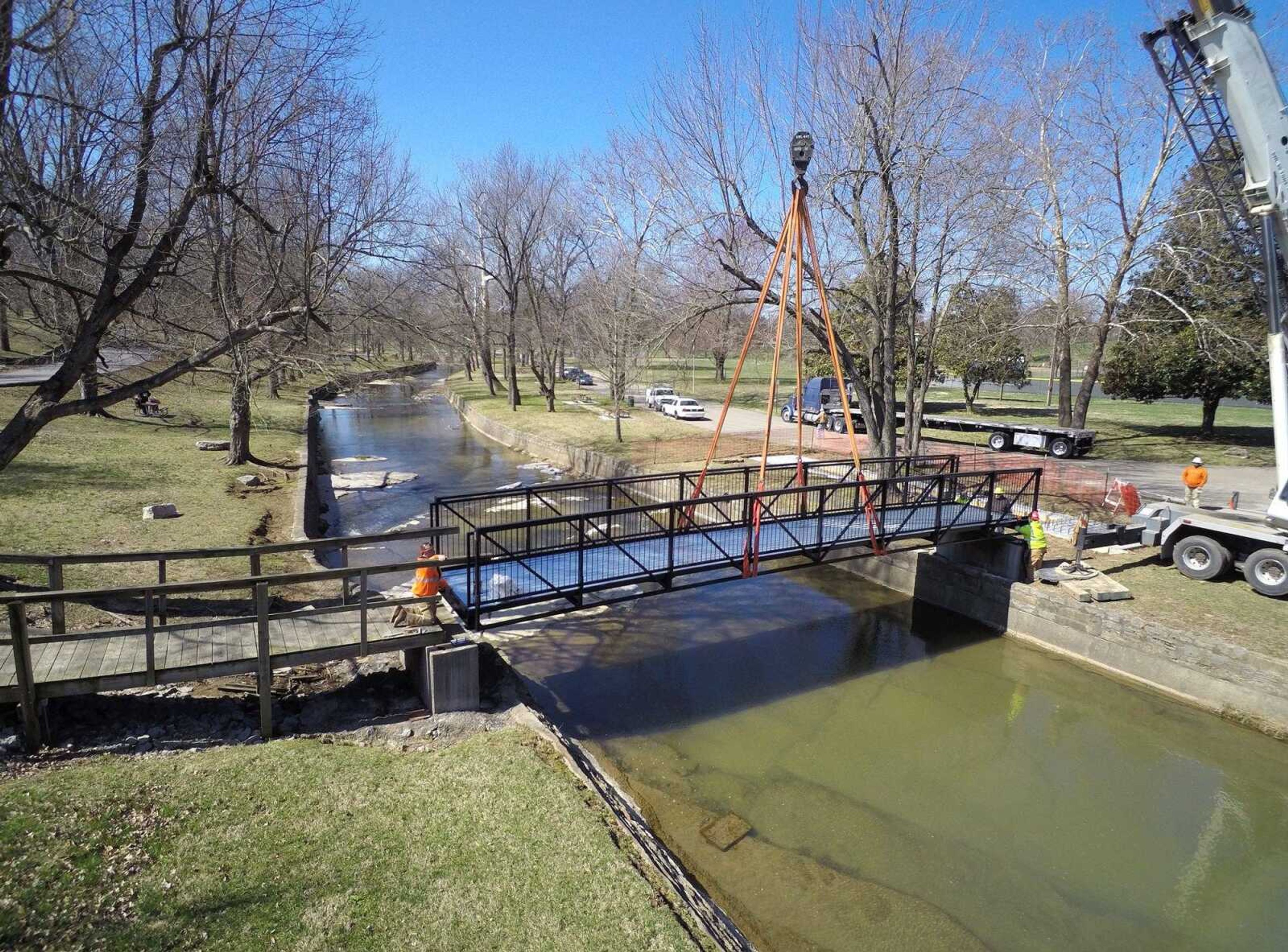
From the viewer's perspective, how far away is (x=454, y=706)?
26.7 ft

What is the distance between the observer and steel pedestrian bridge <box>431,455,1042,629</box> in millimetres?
9461

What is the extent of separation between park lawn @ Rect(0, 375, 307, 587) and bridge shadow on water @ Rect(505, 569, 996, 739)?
5516 millimetres

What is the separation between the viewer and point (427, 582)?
29.0 ft

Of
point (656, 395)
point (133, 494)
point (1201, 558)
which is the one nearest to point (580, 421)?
point (656, 395)

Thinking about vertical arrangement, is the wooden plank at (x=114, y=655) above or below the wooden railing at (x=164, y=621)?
below

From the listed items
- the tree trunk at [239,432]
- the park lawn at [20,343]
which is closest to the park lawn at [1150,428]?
the tree trunk at [239,432]

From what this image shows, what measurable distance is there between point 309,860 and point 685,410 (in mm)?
32659

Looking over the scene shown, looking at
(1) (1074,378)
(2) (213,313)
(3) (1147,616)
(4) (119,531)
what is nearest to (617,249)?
(2) (213,313)

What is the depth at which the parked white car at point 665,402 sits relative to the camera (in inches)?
1534

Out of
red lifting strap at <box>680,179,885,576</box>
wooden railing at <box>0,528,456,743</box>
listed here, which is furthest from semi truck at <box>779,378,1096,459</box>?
wooden railing at <box>0,528,456,743</box>

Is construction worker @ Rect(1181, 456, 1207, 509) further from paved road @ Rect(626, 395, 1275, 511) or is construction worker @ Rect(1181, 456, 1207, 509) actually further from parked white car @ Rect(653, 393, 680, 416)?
parked white car @ Rect(653, 393, 680, 416)

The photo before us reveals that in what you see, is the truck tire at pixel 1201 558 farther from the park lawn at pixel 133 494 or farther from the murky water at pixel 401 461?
the park lawn at pixel 133 494

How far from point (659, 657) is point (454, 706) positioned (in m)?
4.50

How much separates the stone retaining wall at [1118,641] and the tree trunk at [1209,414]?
2122 cm
